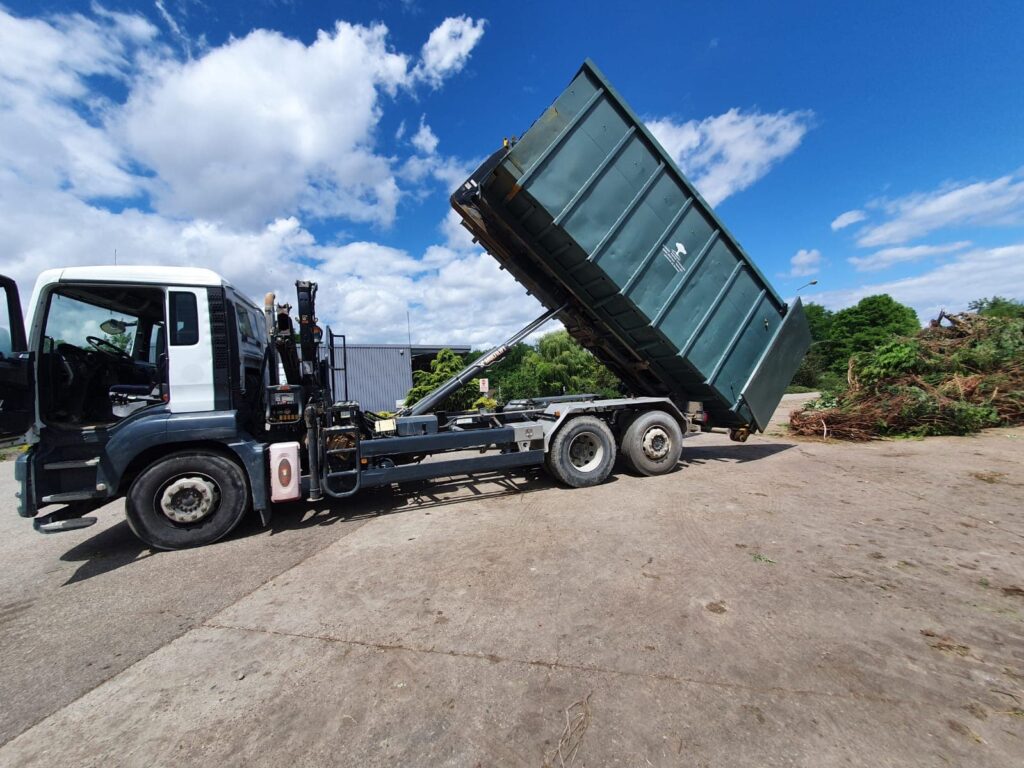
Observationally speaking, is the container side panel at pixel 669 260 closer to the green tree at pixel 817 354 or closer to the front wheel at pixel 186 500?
the front wheel at pixel 186 500

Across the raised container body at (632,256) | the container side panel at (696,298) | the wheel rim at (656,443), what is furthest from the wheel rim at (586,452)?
the container side panel at (696,298)

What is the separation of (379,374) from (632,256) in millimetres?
20033

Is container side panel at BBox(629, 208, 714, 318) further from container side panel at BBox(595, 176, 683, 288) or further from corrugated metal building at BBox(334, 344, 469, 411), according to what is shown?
corrugated metal building at BBox(334, 344, 469, 411)

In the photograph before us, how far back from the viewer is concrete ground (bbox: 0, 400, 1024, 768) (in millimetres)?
1949

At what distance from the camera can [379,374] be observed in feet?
77.4

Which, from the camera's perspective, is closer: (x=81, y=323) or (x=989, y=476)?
(x=81, y=323)

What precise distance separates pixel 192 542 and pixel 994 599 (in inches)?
264

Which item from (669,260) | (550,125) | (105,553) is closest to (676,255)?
(669,260)

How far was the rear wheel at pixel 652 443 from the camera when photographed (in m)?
6.62

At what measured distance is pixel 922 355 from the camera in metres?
10.6

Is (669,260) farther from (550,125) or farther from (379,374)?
(379,374)

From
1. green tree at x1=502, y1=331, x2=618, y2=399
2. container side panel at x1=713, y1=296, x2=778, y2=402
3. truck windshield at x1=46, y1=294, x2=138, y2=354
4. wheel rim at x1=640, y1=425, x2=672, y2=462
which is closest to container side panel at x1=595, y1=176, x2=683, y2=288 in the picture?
container side panel at x1=713, y1=296, x2=778, y2=402

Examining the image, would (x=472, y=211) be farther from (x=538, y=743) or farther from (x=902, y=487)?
(x=902, y=487)

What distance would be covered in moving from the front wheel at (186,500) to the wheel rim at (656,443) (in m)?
5.29
